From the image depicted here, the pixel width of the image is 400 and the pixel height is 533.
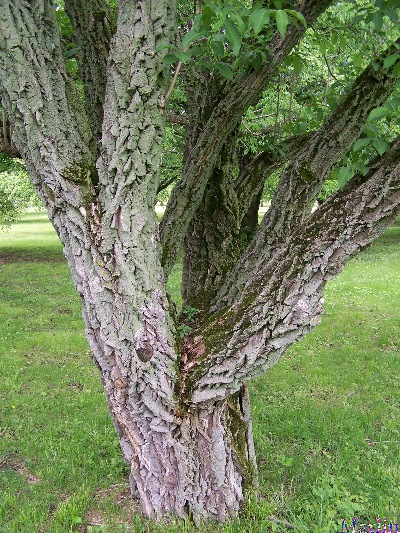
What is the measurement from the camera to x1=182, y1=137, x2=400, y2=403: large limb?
2439 mm

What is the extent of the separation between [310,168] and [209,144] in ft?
2.19

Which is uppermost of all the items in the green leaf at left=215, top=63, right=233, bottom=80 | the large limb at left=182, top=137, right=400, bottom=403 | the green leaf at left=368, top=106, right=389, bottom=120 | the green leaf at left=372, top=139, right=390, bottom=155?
the green leaf at left=215, top=63, right=233, bottom=80

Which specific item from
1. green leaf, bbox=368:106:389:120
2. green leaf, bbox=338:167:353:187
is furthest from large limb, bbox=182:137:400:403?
green leaf, bbox=368:106:389:120

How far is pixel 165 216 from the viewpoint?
331 centimetres

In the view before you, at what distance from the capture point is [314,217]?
2678 millimetres

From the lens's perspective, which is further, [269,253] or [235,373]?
[269,253]

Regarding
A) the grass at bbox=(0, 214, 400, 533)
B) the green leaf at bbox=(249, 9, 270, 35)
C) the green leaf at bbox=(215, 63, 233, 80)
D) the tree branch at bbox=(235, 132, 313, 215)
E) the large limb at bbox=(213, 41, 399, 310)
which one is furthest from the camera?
the tree branch at bbox=(235, 132, 313, 215)

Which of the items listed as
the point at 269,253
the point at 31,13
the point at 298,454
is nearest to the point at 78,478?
the point at 298,454

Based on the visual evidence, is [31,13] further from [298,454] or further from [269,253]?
[298,454]

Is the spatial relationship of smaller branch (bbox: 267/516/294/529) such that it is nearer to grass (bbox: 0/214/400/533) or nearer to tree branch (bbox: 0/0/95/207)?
grass (bbox: 0/214/400/533)

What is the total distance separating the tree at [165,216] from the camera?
2.49 meters

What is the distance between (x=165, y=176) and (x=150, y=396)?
38.5 feet

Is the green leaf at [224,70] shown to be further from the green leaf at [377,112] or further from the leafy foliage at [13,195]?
the leafy foliage at [13,195]

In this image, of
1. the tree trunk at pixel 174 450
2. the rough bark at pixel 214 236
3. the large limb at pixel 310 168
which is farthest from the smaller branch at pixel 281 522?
the rough bark at pixel 214 236
